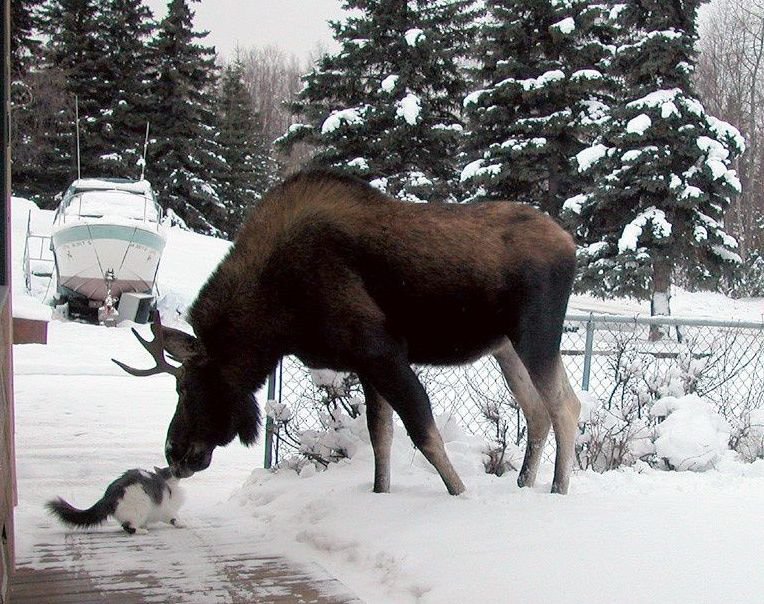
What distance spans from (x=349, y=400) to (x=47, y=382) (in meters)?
6.05

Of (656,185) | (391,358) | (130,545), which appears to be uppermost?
(656,185)

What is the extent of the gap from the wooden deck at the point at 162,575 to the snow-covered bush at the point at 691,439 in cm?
262

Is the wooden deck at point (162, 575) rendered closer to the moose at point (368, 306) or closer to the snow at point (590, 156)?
the moose at point (368, 306)

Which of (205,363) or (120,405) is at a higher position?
(205,363)

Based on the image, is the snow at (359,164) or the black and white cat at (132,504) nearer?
the black and white cat at (132,504)

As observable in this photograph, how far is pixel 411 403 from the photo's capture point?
165 inches

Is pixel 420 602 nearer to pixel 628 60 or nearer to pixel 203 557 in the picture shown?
pixel 203 557

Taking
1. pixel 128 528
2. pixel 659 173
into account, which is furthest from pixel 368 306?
pixel 659 173

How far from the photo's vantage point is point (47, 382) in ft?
34.0

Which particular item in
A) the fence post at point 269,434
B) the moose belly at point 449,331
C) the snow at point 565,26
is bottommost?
the fence post at point 269,434

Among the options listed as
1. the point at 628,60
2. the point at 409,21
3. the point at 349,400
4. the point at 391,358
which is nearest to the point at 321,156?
the point at 409,21

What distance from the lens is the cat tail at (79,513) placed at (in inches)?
173

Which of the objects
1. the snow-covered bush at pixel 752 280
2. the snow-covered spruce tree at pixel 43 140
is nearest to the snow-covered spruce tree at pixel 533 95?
the snow-covered bush at pixel 752 280

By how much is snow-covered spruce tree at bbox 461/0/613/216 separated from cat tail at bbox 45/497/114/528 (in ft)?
49.6
